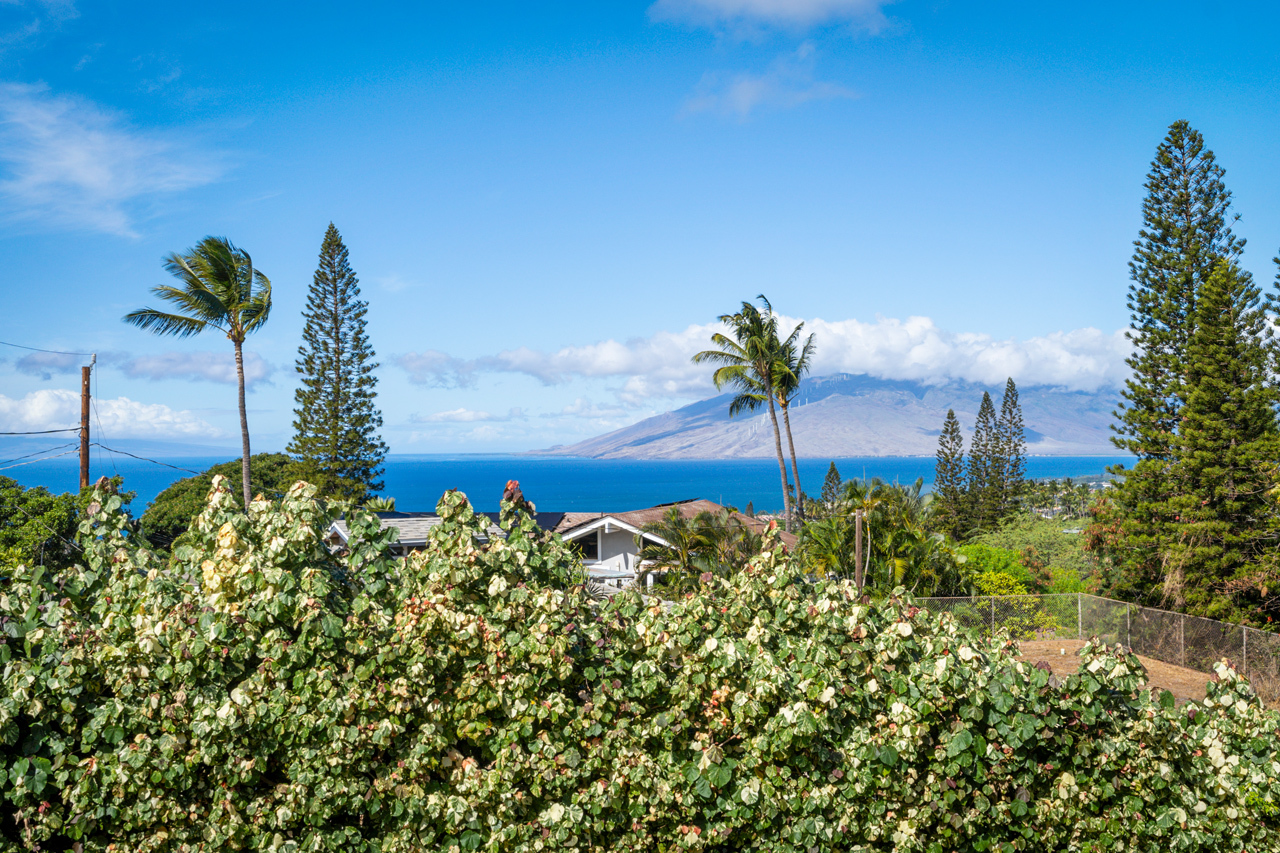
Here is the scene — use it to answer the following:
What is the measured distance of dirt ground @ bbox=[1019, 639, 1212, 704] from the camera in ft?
44.6

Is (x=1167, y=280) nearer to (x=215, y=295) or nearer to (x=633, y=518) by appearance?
(x=633, y=518)

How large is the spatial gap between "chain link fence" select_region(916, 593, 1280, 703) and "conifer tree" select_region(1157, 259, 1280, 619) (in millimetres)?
3460

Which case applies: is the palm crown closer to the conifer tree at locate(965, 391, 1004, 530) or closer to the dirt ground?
the dirt ground

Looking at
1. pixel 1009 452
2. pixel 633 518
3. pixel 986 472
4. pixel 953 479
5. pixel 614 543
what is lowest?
pixel 614 543

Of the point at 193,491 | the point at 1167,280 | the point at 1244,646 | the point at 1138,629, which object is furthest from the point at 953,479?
the point at 193,491

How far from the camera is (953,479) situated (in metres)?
53.6

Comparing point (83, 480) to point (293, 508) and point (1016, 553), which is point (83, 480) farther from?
point (1016, 553)

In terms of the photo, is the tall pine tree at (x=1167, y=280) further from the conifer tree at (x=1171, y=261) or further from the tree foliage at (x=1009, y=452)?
the tree foliage at (x=1009, y=452)

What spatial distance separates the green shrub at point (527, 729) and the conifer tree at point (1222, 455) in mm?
17550

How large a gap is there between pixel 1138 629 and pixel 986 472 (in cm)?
3835

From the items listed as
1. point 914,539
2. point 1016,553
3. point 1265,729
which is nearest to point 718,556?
point 914,539

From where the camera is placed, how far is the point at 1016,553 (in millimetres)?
28109

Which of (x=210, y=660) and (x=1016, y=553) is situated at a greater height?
(x=210, y=660)

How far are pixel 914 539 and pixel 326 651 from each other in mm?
17053
